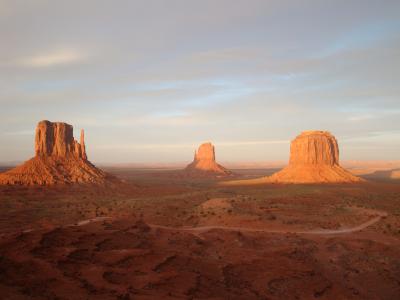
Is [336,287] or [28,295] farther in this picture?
[336,287]

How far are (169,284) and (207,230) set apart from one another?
41.1ft

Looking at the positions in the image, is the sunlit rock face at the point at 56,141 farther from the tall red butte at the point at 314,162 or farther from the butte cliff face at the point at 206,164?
the butte cliff face at the point at 206,164

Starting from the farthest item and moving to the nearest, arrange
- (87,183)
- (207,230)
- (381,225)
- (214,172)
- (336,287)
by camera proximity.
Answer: (214,172) → (87,183) → (381,225) → (207,230) → (336,287)

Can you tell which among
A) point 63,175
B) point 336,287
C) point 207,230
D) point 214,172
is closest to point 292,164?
point 214,172

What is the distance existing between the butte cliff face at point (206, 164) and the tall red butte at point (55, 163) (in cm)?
7443

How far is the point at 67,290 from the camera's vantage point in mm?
12305

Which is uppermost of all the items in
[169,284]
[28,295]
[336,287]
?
[28,295]

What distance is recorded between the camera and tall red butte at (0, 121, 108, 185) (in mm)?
63875

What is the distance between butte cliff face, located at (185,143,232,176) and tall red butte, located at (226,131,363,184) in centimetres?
5142

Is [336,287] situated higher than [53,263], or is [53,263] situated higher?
[53,263]

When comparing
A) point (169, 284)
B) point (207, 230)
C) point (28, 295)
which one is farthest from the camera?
point (207, 230)

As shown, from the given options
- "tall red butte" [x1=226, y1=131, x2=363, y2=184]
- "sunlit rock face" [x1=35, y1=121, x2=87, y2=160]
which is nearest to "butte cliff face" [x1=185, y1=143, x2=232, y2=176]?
"tall red butte" [x1=226, y1=131, x2=363, y2=184]

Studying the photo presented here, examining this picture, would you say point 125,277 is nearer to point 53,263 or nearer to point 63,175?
point 53,263

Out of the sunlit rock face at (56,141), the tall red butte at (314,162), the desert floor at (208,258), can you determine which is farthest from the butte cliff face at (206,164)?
the desert floor at (208,258)
